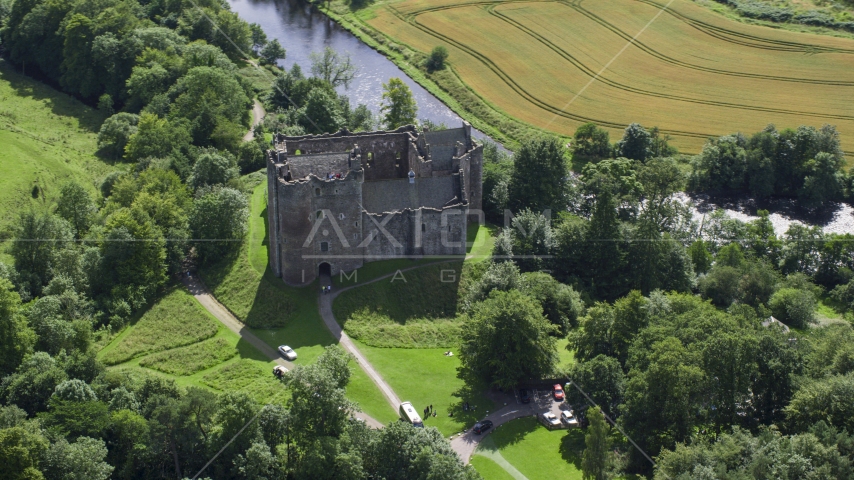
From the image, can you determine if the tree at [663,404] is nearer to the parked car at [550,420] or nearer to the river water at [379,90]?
the parked car at [550,420]

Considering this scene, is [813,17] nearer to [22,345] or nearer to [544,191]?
[544,191]

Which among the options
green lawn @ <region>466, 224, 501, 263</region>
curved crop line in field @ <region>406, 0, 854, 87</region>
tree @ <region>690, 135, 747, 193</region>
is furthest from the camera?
curved crop line in field @ <region>406, 0, 854, 87</region>

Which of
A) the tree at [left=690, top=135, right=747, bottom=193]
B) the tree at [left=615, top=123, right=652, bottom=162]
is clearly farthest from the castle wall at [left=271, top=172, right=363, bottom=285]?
the tree at [left=690, top=135, right=747, bottom=193]

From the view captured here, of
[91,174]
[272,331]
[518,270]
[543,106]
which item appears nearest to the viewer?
[272,331]

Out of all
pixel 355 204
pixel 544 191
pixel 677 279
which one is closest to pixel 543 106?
pixel 544 191

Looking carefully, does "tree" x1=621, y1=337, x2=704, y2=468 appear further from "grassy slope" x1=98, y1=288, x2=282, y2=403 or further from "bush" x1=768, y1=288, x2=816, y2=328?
"bush" x1=768, y1=288, x2=816, y2=328
